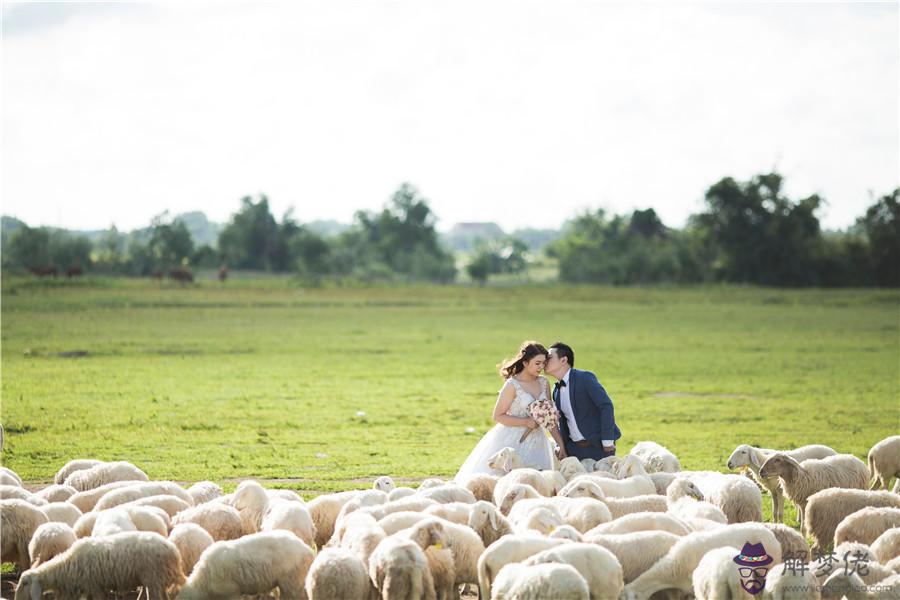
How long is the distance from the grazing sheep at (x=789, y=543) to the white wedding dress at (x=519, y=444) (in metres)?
3.51

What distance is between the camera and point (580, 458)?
1260 centimetres

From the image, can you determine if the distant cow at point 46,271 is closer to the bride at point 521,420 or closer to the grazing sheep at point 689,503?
the bride at point 521,420

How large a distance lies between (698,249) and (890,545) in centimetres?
7904

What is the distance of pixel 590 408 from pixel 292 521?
4.22m

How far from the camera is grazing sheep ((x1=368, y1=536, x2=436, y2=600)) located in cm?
803

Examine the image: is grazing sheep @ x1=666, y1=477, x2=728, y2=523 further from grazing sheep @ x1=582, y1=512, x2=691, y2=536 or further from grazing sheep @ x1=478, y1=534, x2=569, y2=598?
grazing sheep @ x1=478, y1=534, x2=569, y2=598

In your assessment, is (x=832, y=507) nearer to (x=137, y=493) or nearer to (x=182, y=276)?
(x=137, y=493)

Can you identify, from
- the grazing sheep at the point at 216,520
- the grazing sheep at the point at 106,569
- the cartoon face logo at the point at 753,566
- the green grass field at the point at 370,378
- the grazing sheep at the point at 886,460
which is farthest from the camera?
the green grass field at the point at 370,378

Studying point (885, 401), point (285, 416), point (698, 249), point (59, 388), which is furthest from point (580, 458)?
point (698, 249)

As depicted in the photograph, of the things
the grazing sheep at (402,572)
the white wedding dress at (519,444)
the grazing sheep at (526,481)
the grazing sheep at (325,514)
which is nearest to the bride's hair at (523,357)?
the white wedding dress at (519,444)

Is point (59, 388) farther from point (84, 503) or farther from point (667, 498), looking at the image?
point (667, 498)

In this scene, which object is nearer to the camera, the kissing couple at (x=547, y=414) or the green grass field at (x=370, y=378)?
the kissing couple at (x=547, y=414)

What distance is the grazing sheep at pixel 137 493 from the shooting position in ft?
34.2

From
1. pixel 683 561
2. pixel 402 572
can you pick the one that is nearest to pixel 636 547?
pixel 683 561
